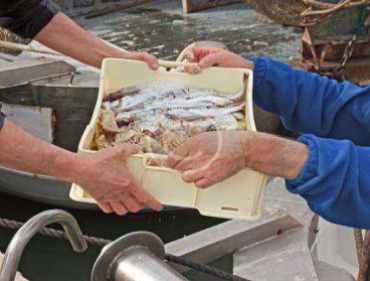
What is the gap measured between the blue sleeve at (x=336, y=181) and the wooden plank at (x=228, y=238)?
2.17 m

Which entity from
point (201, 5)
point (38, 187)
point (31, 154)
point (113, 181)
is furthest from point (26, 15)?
point (201, 5)

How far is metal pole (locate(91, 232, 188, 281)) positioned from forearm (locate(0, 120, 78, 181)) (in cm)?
91

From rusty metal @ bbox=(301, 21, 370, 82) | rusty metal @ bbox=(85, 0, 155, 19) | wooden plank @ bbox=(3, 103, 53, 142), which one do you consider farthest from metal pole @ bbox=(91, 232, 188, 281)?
rusty metal @ bbox=(85, 0, 155, 19)

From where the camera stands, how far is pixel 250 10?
9695 mm

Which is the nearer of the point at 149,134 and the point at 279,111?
the point at 149,134

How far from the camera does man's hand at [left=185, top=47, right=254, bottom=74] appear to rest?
2.65 meters

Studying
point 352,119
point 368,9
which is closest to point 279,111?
point 352,119

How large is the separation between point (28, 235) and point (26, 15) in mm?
2018

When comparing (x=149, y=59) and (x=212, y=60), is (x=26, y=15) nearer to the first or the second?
(x=149, y=59)

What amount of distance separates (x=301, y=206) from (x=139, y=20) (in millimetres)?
5467

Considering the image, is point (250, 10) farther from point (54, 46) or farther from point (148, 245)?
point (148, 245)

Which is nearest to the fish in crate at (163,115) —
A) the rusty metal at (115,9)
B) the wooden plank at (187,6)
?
the rusty metal at (115,9)

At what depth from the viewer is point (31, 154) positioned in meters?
2.11

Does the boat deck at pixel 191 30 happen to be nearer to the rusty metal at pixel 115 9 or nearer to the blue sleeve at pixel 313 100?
the rusty metal at pixel 115 9
